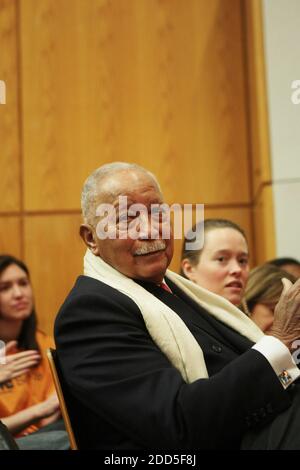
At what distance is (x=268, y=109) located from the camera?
3045 mm

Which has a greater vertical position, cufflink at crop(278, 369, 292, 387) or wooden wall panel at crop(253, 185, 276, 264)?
wooden wall panel at crop(253, 185, 276, 264)

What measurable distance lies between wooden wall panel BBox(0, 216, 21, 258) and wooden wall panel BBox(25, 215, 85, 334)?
0.16ft

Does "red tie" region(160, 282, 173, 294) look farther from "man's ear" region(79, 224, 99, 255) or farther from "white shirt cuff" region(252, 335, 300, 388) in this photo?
"white shirt cuff" region(252, 335, 300, 388)

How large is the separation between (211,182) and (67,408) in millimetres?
2193

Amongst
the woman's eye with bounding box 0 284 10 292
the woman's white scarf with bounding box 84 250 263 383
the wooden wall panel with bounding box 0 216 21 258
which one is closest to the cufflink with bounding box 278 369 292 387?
the woman's white scarf with bounding box 84 250 263 383

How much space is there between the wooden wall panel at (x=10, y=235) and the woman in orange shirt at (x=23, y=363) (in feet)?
2.24

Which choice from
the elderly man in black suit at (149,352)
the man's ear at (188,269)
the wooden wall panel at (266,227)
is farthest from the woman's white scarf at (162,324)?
the wooden wall panel at (266,227)

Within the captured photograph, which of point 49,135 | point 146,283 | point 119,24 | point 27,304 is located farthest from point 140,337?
point 119,24

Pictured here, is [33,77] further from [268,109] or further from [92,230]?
[92,230]

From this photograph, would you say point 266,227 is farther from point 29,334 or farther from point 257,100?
point 29,334

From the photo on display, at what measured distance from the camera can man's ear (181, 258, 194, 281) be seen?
2.14m

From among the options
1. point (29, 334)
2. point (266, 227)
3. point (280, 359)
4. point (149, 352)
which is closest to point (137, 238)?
point (149, 352)

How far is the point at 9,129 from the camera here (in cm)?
336

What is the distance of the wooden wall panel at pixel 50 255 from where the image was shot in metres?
2.99
